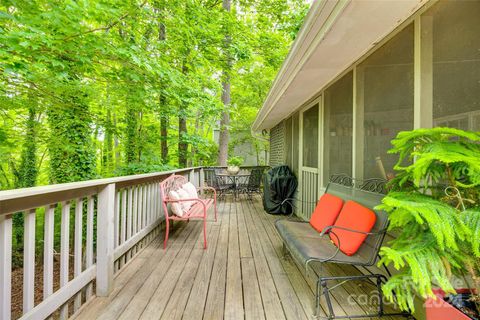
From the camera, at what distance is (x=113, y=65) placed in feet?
13.3

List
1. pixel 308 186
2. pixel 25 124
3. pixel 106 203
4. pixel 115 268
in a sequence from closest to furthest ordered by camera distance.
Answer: pixel 106 203 < pixel 115 268 < pixel 308 186 < pixel 25 124

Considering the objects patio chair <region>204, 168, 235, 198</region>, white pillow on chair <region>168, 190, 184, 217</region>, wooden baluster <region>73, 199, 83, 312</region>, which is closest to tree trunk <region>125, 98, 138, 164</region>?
patio chair <region>204, 168, 235, 198</region>

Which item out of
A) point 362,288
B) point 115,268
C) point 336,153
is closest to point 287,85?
point 336,153

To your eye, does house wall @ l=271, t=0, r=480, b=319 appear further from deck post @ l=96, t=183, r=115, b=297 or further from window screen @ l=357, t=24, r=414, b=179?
deck post @ l=96, t=183, r=115, b=297

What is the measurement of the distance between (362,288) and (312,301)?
0.58 meters

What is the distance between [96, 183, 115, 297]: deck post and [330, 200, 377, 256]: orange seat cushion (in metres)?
1.93

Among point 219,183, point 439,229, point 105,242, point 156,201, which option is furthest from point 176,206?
point 219,183

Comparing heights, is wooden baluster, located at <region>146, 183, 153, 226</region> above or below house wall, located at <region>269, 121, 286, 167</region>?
below

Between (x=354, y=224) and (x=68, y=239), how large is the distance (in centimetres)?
233

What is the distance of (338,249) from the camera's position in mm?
1858

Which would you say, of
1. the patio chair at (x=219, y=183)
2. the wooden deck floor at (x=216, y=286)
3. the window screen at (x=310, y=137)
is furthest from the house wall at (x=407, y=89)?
the patio chair at (x=219, y=183)

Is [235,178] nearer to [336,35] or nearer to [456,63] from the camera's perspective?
[336,35]

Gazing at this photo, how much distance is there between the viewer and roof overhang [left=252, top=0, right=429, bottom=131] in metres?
1.64

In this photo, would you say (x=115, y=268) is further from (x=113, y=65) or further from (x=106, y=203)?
(x=113, y=65)
